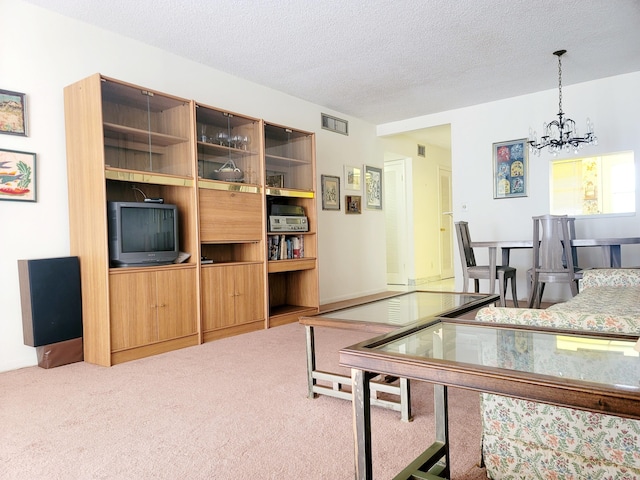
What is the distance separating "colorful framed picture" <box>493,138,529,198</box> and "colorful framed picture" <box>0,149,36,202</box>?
17.0ft

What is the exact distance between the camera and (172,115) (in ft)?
11.8

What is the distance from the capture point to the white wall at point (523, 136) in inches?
196

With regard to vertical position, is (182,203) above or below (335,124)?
below

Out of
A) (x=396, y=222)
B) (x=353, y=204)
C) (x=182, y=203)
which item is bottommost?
(x=396, y=222)

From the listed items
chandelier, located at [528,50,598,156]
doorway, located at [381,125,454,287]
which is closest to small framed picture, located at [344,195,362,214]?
doorway, located at [381,125,454,287]

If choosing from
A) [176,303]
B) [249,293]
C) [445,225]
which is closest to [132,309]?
[176,303]

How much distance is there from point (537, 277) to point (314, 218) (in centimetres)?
235

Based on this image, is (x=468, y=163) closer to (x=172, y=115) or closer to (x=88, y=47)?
(x=172, y=115)

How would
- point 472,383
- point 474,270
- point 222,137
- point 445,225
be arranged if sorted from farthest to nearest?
point 445,225 < point 474,270 < point 222,137 < point 472,383

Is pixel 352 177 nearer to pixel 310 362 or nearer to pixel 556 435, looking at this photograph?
pixel 310 362

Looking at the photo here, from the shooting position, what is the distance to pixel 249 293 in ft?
13.5

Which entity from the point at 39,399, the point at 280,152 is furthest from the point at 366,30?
the point at 39,399

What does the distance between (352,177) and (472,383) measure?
216 inches

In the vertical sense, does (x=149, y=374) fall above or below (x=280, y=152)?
below
